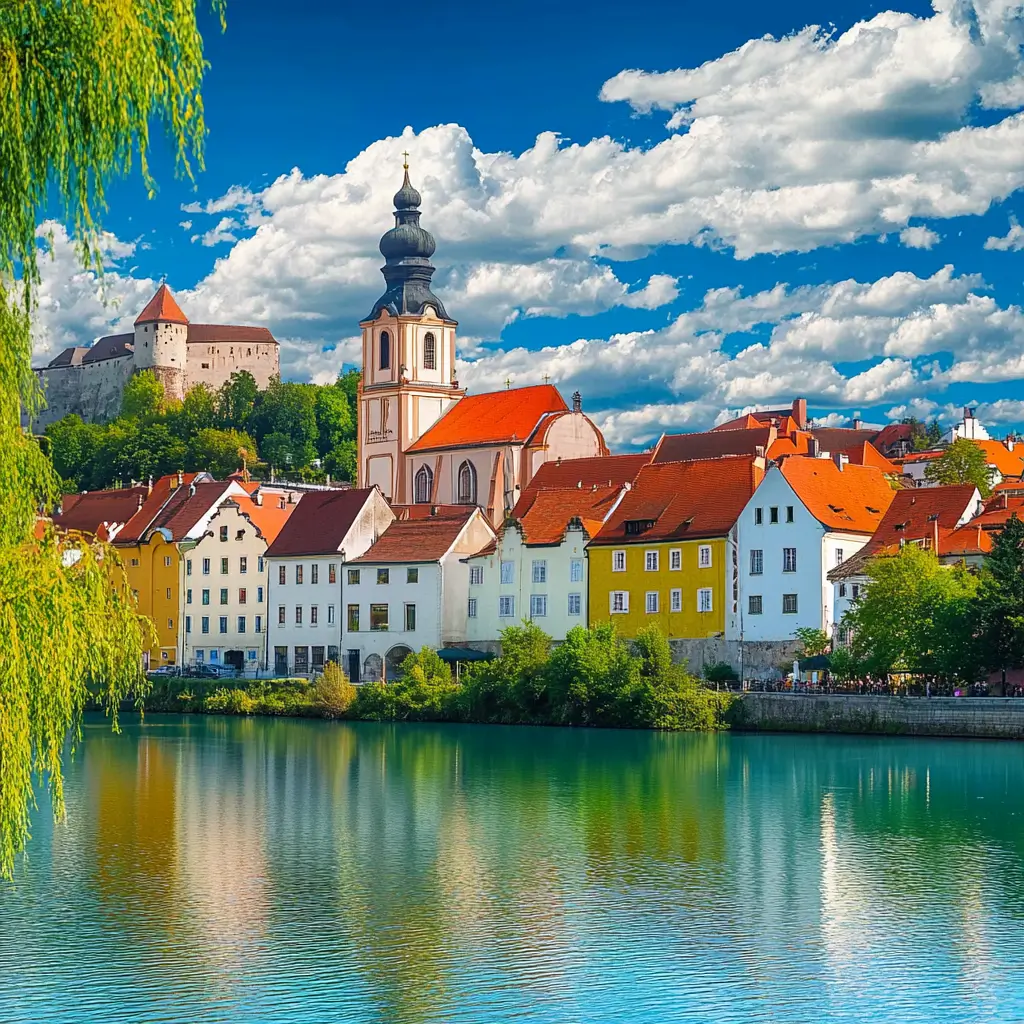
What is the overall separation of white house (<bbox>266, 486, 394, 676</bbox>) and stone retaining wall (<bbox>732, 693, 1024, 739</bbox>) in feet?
84.3

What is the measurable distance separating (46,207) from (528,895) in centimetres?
1636

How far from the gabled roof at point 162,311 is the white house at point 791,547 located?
12664cm

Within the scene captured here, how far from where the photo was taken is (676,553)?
231ft

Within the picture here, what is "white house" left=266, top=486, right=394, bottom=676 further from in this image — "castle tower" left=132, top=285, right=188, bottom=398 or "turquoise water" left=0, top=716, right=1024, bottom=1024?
"castle tower" left=132, top=285, right=188, bottom=398

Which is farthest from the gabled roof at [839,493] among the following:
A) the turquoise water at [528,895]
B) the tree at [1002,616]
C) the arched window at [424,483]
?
the arched window at [424,483]

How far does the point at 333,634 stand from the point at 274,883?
5120cm

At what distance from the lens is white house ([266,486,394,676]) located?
265 ft

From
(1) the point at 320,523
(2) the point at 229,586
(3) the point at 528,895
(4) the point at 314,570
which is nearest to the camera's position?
(3) the point at 528,895

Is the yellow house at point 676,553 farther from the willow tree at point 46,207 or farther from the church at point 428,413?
the willow tree at point 46,207

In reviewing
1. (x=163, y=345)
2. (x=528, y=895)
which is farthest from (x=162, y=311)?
(x=528, y=895)

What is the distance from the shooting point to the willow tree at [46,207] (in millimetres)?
14852

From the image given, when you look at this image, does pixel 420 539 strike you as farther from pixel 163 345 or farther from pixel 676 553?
pixel 163 345

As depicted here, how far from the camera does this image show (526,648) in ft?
217

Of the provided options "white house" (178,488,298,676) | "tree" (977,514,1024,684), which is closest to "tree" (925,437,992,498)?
"white house" (178,488,298,676)
